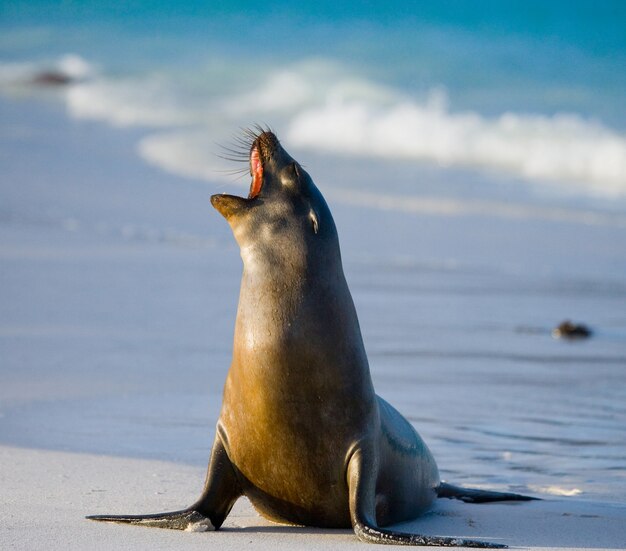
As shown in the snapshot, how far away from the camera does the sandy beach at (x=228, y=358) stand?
5.49m

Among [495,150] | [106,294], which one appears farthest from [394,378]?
[495,150]

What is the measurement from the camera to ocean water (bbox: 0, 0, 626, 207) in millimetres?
29391

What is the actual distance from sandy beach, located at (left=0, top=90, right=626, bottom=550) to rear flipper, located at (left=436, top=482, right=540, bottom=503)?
9 centimetres

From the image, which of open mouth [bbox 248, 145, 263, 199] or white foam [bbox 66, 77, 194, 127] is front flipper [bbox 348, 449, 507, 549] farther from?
white foam [bbox 66, 77, 194, 127]

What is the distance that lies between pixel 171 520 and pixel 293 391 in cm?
62

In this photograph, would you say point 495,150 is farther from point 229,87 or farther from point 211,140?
point 229,87

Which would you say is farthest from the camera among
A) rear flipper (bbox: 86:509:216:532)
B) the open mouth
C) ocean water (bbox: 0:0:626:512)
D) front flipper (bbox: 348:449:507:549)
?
ocean water (bbox: 0:0:626:512)

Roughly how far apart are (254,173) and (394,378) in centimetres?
370

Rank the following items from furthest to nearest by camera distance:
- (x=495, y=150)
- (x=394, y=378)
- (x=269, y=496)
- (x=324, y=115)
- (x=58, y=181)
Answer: (x=324, y=115) < (x=495, y=150) < (x=58, y=181) < (x=394, y=378) < (x=269, y=496)

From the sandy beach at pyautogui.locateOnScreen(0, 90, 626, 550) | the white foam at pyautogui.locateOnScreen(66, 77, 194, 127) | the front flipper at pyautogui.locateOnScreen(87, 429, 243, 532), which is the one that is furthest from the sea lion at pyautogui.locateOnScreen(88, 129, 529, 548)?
the white foam at pyautogui.locateOnScreen(66, 77, 194, 127)

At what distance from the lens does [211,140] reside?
97.5 feet

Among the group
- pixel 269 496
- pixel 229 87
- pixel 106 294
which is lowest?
pixel 269 496

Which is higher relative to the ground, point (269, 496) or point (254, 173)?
point (254, 173)

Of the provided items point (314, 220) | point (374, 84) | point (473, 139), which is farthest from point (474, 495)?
point (374, 84)
